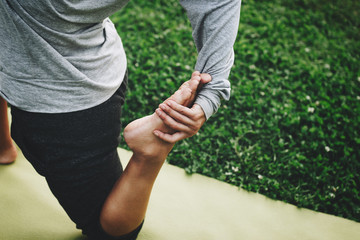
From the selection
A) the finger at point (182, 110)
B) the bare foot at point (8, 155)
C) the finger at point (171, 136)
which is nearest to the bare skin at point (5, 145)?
the bare foot at point (8, 155)

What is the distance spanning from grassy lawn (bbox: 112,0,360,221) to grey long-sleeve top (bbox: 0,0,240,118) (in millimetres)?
1268

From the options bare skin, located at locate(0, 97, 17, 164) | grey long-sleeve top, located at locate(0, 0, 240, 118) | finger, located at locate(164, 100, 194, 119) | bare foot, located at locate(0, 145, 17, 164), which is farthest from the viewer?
bare foot, located at locate(0, 145, 17, 164)

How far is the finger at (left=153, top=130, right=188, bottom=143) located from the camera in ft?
4.26

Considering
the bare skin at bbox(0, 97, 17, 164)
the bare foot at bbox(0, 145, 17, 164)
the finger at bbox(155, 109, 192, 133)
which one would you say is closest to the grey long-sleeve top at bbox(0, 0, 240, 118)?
the finger at bbox(155, 109, 192, 133)

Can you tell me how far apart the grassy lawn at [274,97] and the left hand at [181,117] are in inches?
46.2

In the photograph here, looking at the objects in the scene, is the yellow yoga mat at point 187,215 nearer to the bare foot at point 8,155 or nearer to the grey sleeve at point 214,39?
the bare foot at point 8,155

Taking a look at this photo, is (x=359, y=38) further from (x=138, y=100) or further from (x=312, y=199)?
(x=138, y=100)

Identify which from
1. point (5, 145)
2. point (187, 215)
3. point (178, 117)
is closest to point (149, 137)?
point (178, 117)

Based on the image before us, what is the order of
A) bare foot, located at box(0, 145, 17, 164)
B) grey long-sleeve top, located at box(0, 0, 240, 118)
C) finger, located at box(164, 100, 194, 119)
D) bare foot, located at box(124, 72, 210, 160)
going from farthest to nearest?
bare foot, located at box(0, 145, 17, 164) → bare foot, located at box(124, 72, 210, 160) → finger, located at box(164, 100, 194, 119) → grey long-sleeve top, located at box(0, 0, 240, 118)

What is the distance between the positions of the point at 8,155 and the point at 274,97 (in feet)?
8.58

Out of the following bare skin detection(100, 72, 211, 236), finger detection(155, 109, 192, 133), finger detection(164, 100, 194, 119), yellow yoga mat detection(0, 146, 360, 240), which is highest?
finger detection(164, 100, 194, 119)

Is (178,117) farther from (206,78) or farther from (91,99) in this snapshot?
(91,99)

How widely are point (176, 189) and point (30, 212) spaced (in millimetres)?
1001

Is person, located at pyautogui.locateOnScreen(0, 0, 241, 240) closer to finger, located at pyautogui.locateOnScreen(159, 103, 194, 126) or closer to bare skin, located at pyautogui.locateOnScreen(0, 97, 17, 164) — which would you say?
finger, located at pyautogui.locateOnScreen(159, 103, 194, 126)
